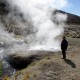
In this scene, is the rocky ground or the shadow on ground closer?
the rocky ground

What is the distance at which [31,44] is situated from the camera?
114 feet

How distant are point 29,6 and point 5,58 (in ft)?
71.8

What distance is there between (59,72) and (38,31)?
66.7 feet

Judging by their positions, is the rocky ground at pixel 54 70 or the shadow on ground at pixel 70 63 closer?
the rocky ground at pixel 54 70

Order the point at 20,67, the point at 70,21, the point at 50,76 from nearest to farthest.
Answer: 1. the point at 50,76
2. the point at 20,67
3. the point at 70,21

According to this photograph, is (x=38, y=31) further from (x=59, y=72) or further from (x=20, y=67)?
(x=59, y=72)

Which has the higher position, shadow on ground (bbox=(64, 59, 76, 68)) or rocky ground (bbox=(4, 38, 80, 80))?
shadow on ground (bbox=(64, 59, 76, 68))

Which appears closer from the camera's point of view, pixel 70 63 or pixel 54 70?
pixel 54 70

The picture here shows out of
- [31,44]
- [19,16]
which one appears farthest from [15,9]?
[31,44]

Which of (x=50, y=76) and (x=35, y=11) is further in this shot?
(x=35, y=11)

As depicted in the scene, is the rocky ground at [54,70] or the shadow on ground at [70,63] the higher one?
the shadow on ground at [70,63]

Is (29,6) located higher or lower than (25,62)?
higher

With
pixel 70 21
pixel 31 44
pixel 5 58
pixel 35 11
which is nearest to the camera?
pixel 5 58

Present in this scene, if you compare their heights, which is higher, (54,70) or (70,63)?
(70,63)
